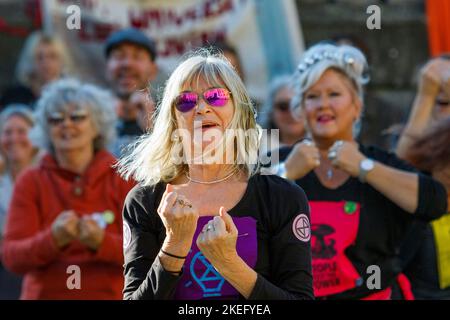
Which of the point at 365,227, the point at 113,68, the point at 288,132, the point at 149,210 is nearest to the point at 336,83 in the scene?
the point at 365,227

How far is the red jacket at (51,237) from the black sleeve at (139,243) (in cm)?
157

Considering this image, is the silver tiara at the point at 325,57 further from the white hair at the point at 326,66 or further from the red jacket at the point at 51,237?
the red jacket at the point at 51,237

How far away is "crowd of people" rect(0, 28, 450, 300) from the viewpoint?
9.23ft

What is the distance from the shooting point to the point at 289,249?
2818 millimetres

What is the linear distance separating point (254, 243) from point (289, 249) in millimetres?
108

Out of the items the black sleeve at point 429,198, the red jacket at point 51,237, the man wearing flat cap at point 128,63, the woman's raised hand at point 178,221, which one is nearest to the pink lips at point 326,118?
the black sleeve at point 429,198

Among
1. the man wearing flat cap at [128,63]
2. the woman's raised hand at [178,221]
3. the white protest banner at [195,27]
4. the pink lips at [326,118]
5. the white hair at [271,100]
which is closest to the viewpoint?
the woman's raised hand at [178,221]

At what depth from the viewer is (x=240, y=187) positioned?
2941 millimetres

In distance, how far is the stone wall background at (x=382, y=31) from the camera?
686 centimetres

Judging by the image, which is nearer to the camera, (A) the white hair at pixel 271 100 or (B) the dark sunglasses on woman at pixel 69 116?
(B) the dark sunglasses on woman at pixel 69 116

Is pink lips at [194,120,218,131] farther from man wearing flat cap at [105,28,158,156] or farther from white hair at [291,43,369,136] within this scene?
man wearing flat cap at [105,28,158,156]

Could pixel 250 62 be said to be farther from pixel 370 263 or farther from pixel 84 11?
pixel 370 263

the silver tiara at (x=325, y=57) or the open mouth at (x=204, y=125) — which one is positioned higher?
the silver tiara at (x=325, y=57)

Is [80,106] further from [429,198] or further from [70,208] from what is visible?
[429,198]
